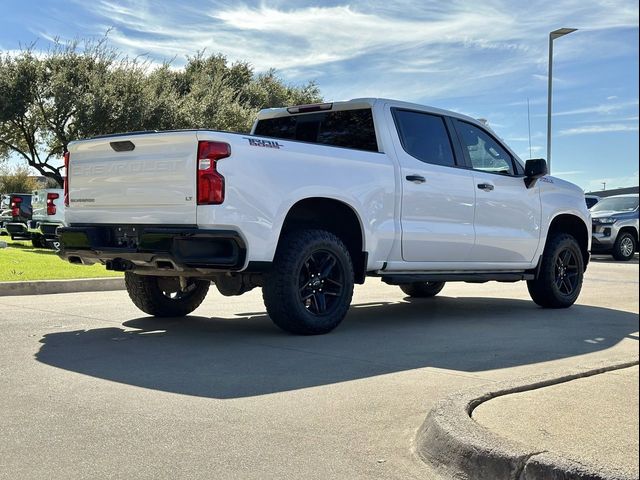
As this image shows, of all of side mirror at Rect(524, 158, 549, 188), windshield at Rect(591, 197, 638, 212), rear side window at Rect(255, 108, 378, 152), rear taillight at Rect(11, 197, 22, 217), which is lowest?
rear taillight at Rect(11, 197, 22, 217)

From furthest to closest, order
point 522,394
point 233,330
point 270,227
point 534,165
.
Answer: point 534,165
point 233,330
point 270,227
point 522,394

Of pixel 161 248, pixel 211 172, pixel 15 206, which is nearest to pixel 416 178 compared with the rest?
pixel 211 172

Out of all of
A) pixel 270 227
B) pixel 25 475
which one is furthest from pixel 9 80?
pixel 25 475

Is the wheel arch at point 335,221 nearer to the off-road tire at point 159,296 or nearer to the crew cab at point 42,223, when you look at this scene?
the off-road tire at point 159,296

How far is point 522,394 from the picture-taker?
459 cm

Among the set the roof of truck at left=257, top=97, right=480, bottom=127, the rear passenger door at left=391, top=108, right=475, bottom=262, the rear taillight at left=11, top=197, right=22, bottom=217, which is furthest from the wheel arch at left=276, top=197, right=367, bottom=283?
the rear taillight at left=11, top=197, right=22, bottom=217

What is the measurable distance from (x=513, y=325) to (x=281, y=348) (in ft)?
9.52

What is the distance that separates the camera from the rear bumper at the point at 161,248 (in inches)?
239

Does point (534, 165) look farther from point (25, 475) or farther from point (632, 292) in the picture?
point (25, 475)

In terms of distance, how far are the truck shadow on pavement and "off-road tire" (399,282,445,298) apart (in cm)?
172

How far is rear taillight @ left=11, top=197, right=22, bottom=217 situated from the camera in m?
25.0

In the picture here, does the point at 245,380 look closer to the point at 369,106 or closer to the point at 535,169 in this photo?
the point at 369,106

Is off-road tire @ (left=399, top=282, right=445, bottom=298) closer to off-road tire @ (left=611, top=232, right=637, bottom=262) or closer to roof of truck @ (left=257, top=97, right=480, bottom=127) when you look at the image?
roof of truck @ (left=257, top=97, right=480, bottom=127)

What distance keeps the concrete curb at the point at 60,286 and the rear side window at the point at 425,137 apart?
214 inches
